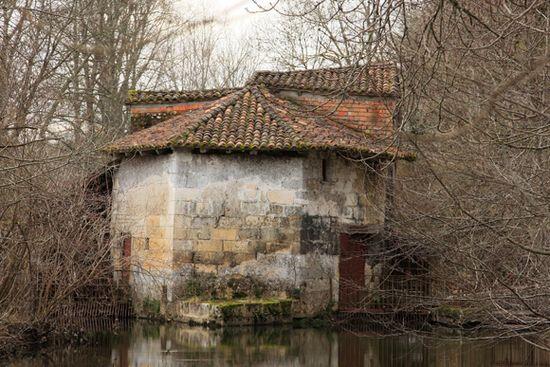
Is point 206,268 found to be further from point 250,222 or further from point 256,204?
point 256,204

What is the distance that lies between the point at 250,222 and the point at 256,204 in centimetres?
39

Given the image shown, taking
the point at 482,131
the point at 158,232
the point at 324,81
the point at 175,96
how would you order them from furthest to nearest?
the point at 175,96, the point at 324,81, the point at 158,232, the point at 482,131

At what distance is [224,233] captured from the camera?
63.3ft

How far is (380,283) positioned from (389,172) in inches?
100

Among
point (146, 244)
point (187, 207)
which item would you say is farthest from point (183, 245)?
point (146, 244)

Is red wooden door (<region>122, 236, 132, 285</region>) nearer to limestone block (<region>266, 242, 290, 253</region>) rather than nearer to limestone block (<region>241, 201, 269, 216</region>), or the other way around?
limestone block (<region>241, 201, 269, 216</region>)

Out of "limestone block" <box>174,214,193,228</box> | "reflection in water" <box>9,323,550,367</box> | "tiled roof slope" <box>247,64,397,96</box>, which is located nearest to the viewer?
"reflection in water" <box>9,323,550,367</box>

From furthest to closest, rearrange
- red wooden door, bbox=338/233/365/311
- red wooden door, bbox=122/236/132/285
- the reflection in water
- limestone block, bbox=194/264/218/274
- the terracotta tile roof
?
the terracotta tile roof, red wooden door, bbox=122/236/132/285, red wooden door, bbox=338/233/365/311, limestone block, bbox=194/264/218/274, the reflection in water

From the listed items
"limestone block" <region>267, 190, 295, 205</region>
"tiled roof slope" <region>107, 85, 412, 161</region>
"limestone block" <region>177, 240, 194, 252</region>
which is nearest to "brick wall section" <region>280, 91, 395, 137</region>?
"tiled roof slope" <region>107, 85, 412, 161</region>

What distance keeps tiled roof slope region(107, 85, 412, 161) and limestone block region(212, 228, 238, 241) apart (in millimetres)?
1687

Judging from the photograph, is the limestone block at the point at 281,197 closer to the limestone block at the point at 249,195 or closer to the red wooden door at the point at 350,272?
the limestone block at the point at 249,195

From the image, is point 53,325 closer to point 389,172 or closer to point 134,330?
point 134,330

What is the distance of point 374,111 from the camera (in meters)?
21.7

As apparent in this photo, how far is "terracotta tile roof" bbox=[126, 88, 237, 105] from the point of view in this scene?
22312mm
